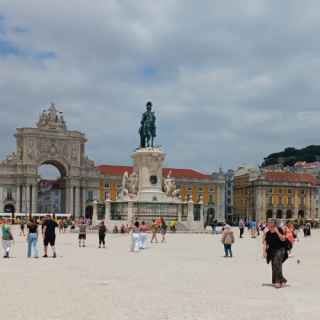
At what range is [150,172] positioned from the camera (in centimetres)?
4575

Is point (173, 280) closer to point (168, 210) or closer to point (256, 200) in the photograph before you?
point (168, 210)

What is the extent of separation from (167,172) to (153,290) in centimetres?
10578

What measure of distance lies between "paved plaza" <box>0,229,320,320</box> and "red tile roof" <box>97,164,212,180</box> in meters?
97.4

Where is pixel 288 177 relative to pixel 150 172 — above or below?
above

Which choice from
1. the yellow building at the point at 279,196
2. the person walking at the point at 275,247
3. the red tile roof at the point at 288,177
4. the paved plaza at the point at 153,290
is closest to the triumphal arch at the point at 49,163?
the yellow building at the point at 279,196

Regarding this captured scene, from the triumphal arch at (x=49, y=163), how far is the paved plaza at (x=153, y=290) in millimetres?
88478

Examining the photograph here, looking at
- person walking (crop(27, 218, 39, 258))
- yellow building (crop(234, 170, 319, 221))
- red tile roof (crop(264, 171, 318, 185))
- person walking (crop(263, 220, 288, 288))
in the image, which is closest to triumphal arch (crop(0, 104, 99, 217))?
yellow building (crop(234, 170, 319, 221))

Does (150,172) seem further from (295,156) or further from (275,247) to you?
(295,156)

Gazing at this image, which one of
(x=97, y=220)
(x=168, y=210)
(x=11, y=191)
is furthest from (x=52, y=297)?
(x=11, y=191)

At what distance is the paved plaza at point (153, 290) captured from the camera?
374 inches

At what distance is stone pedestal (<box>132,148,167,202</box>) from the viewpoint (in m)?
45.5

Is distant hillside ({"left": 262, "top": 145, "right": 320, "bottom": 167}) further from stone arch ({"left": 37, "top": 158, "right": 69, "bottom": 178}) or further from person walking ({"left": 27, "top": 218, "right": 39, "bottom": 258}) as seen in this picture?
person walking ({"left": 27, "top": 218, "right": 39, "bottom": 258})

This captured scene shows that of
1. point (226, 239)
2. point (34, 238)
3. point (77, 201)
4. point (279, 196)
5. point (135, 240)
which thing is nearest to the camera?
point (34, 238)

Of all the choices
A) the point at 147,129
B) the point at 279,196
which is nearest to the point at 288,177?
the point at 279,196
